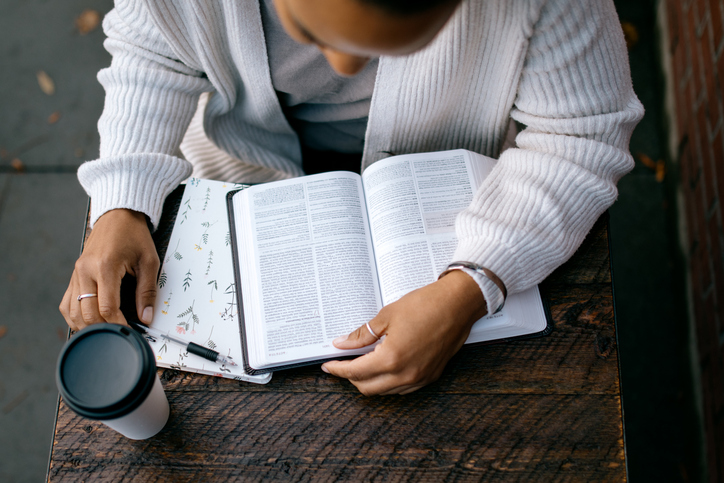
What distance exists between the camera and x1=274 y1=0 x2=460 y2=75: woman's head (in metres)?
0.40

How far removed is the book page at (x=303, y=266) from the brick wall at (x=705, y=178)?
3.51ft

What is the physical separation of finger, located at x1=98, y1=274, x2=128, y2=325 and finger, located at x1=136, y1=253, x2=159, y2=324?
3cm

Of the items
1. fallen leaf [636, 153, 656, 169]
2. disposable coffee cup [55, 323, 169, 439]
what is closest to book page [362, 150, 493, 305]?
disposable coffee cup [55, 323, 169, 439]

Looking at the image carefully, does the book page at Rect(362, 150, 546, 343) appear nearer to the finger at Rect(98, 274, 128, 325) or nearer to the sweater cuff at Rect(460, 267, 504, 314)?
the sweater cuff at Rect(460, 267, 504, 314)

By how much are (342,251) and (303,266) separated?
65 millimetres

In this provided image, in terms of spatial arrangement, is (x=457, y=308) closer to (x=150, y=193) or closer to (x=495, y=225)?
(x=495, y=225)

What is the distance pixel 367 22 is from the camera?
0.41m

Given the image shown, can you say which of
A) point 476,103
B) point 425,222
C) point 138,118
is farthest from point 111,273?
point 476,103

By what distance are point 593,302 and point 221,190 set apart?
0.64 metres

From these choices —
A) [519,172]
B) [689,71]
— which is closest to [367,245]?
[519,172]

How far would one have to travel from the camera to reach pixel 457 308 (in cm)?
67

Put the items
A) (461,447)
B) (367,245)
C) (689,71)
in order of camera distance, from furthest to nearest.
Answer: (689,71) → (367,245) → (461,447)

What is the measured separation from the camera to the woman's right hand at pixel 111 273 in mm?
721

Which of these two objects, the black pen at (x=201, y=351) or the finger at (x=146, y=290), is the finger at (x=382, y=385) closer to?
the black pen at (x=201, y=351)
